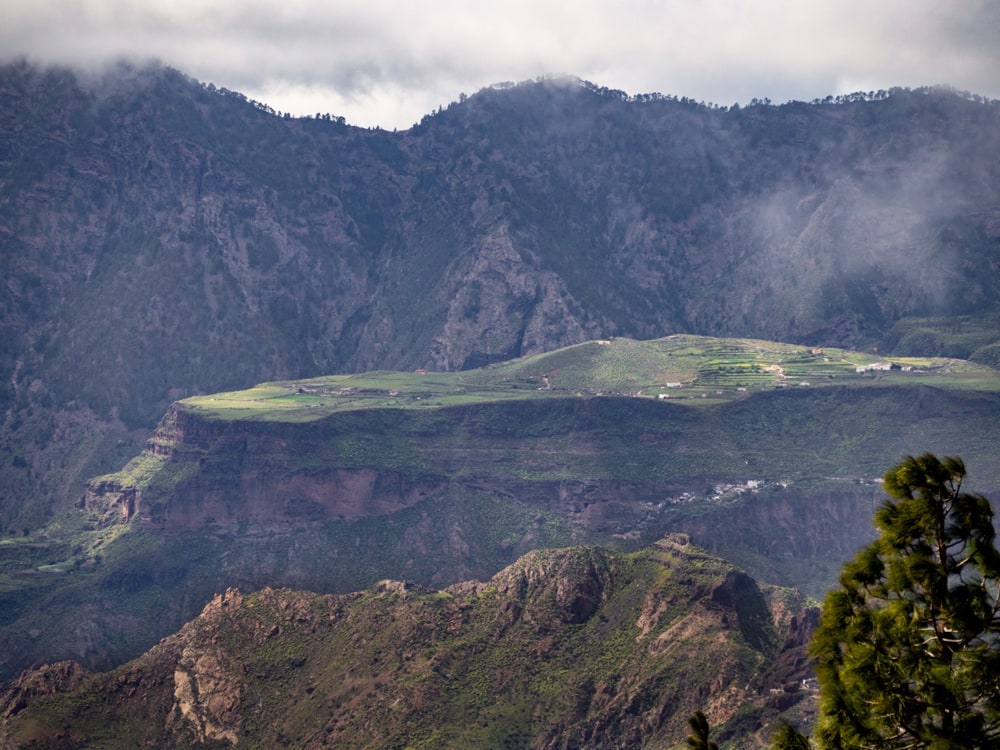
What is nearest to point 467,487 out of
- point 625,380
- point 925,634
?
point 625,380

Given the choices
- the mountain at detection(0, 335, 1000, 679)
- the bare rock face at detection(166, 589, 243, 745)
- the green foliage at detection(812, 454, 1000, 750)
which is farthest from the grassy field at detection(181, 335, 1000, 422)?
the green foliage at detection(812, 454, 1000, 750)

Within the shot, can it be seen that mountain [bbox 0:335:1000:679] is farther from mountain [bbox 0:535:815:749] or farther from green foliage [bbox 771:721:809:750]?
green foliage [bbox 771:721:809:750]

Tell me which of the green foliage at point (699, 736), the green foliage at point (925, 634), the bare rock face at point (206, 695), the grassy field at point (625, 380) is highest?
the green foliage at point (925, 634)

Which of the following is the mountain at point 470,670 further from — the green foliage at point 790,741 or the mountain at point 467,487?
the green foliage at point 790,741

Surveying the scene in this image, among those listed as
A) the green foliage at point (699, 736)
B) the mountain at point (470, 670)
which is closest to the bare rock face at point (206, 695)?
the mountain at point (470, 670)

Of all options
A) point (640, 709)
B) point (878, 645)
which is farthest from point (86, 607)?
point (878, 645)

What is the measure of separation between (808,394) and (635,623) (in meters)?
80.7

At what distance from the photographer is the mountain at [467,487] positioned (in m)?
152

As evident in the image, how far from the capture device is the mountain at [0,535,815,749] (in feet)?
291

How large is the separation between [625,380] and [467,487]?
2648cm

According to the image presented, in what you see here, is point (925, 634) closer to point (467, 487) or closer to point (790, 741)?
point (790, 741)

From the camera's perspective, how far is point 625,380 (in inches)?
7087

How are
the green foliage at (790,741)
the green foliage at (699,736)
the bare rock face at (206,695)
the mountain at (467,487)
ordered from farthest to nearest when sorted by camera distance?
1. the mountain at (467,487)
2. the bare rock face at (206,695)
3. the green foliage at (790,741)
4. the green foliage at (699,736)

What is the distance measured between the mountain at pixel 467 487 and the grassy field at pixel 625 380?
98 centimetres
